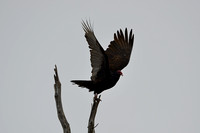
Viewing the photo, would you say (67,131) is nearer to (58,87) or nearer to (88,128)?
(88,128)

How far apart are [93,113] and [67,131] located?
0.58 metres

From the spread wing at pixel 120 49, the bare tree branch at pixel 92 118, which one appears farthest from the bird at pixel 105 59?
the bare tree branch at pixel 92 118

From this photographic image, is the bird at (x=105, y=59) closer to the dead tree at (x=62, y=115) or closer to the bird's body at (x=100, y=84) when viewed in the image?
the bird's body at (x=100, y=84)

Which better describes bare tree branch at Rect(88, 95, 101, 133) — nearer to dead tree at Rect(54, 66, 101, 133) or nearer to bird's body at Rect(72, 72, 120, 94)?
dead tree at Rect(54, 66, 101, 133)

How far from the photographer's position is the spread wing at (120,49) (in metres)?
9.78

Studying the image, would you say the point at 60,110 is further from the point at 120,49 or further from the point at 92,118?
the point at 120,49

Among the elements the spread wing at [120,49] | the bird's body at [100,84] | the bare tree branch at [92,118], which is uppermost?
the spread wing at [120,49]

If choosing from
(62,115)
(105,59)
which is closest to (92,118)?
(62,115)

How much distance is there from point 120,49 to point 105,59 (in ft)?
8.16

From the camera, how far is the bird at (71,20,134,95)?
7.54m

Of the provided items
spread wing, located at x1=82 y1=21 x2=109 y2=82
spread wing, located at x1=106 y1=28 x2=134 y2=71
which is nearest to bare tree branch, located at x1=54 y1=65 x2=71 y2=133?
spread wing, located at x1=82 y1=21 x2=109 y2=82

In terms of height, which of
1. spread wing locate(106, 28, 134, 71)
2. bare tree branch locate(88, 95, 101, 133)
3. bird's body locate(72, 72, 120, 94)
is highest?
spread wing locate(106, 28, 134, 71)

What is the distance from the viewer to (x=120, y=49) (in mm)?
9977

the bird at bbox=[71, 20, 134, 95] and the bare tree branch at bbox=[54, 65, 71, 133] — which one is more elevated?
the bird at bbox=[71, 20, 134, 95]
